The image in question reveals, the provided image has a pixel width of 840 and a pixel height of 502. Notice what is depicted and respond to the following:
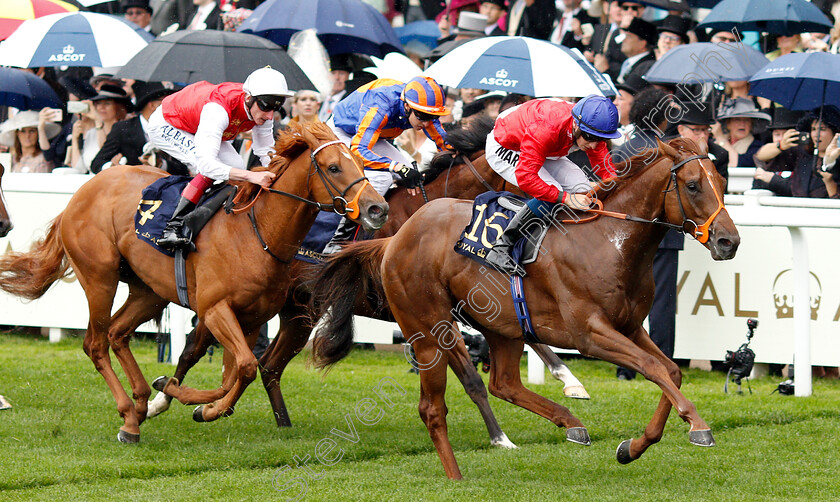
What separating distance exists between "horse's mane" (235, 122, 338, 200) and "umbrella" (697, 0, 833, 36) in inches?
184

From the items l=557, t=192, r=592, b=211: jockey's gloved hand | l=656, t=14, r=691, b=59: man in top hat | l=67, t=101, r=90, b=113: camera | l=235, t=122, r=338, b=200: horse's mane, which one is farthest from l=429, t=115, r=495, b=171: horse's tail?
l=67, t=101, r=90, b=113: camera

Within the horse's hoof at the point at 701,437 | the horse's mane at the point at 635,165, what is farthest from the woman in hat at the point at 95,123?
the horse's hoof at the point at 701,437

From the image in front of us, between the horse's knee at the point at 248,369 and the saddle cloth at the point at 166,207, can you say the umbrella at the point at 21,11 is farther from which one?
the horse's knee at the point at 248,369

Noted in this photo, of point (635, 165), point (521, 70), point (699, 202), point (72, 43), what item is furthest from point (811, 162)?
point (72, 43)

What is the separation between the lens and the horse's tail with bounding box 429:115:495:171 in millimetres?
7223

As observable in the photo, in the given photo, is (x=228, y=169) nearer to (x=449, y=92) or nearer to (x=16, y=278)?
(x=16, y=278)

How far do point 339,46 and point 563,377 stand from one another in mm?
4799

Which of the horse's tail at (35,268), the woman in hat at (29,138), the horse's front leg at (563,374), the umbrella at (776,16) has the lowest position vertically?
the woman in hat at (29,138)

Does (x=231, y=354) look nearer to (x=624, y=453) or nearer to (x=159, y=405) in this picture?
(x=159, y=405)

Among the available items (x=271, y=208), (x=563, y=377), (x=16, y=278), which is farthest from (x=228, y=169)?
(x=563, y=377)

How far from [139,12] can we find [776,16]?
7135 mm

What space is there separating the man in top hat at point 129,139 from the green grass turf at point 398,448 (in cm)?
192

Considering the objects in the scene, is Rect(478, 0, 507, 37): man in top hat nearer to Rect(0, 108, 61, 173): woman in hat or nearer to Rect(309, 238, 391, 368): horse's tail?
Rect(0, 108, 61, 173): woman in hat

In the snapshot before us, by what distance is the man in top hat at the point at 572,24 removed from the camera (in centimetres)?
1122
